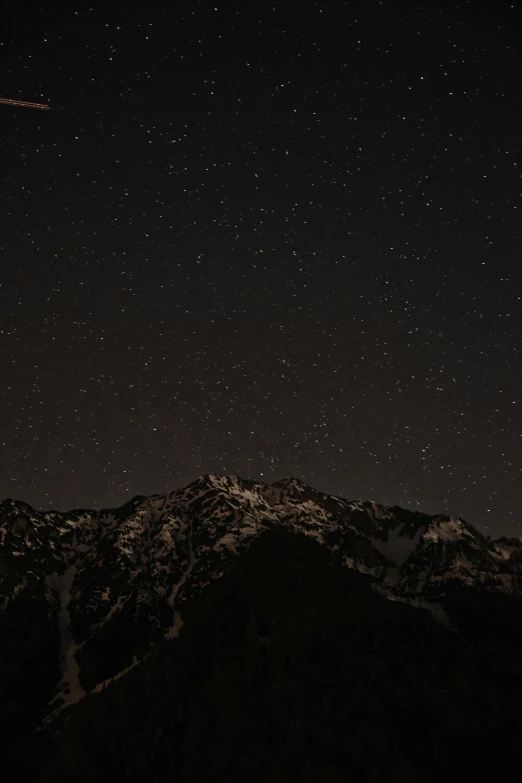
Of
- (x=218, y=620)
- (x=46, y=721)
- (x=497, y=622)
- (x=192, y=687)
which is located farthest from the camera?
(x=46, y=721)

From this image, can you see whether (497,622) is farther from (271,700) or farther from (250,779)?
(250,779)

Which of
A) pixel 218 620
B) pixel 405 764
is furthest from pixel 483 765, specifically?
pixel 218 620

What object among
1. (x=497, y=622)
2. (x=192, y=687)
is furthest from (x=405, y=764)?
(x=497, y=622)

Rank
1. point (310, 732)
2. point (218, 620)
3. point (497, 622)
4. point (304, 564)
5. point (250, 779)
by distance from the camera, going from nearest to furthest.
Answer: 1. point (250, 779)
2. point (310, 732)
3. point (218, 620)
4. point (497, 622)
5. point (304, 564)

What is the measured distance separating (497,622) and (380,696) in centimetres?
6376

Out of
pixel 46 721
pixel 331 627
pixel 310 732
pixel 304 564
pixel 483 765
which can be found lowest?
pixel 46 721

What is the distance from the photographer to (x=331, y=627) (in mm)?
103812

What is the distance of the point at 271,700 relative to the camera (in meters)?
84.4

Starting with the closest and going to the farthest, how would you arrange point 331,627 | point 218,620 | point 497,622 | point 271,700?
point 271,700, point 331,627, point 218,620, point 497,622

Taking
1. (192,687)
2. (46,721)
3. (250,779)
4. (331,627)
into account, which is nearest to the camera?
(250,779)

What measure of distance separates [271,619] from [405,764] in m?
41.7

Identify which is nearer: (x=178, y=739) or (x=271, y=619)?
(x=178, y=739)

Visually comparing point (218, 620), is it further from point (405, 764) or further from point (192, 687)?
point (405, 764)

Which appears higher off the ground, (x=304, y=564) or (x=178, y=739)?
(x=304, y=564)
